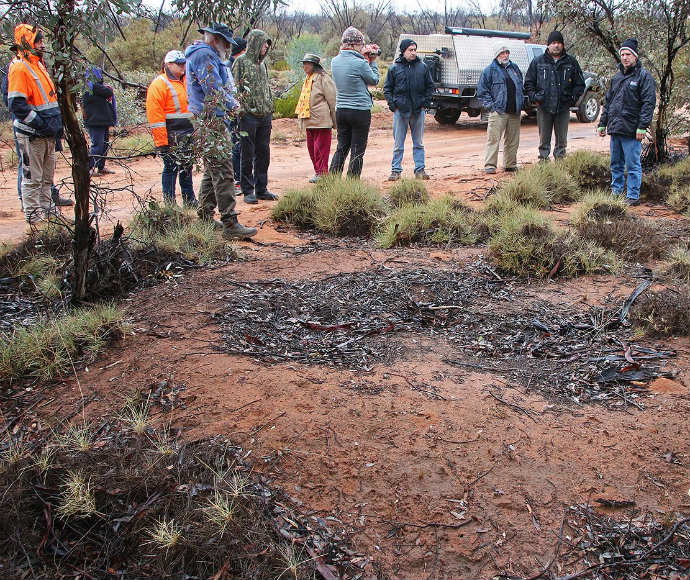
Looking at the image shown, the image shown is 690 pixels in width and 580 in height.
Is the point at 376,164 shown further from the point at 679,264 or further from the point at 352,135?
the point at 679,264

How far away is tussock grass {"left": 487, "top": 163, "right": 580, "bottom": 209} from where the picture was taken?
25.6 ft

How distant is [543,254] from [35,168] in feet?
16.6

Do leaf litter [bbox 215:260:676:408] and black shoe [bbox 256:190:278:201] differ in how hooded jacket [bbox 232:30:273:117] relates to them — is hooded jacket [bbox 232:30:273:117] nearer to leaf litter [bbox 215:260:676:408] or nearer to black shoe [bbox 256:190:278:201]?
black shoe [bbox 256:190:278:201]

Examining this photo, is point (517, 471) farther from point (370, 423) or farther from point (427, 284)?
point (427, 284)

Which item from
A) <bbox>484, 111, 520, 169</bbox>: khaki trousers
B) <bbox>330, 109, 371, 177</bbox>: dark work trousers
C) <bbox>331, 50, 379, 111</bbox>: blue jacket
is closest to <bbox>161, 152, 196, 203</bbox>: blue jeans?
<bbox>330, 109, 371, 177</bbox>: dark work trousers

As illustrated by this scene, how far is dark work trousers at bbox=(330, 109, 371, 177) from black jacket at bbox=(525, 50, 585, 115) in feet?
10.3

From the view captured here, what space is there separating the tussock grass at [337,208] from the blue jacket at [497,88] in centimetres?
360

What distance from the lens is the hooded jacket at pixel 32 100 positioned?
5.83 meters

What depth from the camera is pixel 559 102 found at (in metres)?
9.62

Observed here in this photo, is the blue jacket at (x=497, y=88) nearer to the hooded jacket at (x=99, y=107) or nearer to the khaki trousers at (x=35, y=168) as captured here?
the hooded jacket at (x=99, y=107)

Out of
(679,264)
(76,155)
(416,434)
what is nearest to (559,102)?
(679,264)

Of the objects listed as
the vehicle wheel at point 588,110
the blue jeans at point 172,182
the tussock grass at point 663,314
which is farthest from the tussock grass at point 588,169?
the vehicle wheel at point 588,110

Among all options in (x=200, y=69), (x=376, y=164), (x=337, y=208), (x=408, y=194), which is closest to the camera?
(x=200, y=69)

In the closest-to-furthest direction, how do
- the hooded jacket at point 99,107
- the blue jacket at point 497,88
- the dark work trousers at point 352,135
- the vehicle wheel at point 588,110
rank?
the dark work trousers at point 352,135 → the hooded jacket at point 99,107 → the blue jacket at point 497,88 → the vehicle wheel at point 588,110
